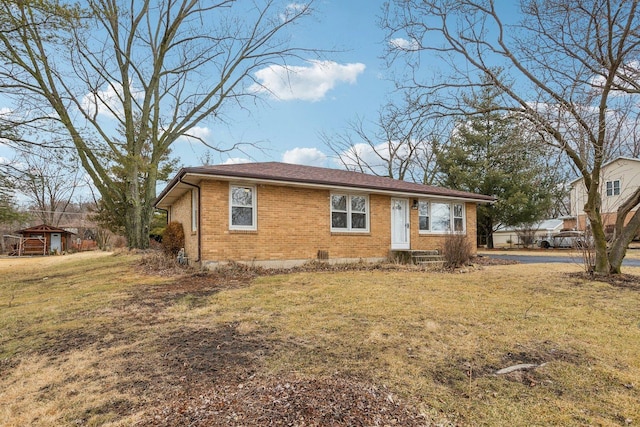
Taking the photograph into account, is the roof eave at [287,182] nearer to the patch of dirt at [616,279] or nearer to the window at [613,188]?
the patch of dirt at [616,279]

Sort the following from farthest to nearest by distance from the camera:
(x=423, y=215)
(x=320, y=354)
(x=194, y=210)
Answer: (x=423, y=215)
(x=194, y=210)
(x=320, y=354)

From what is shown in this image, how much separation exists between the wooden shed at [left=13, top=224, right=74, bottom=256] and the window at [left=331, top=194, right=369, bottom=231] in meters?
27.8

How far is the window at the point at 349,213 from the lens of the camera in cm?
1214

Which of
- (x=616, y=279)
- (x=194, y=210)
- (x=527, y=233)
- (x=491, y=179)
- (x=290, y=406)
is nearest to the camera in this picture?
(x=290, y=406)

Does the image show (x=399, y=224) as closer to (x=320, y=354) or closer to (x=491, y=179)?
(x=320, y=354)

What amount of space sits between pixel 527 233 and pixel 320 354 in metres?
28.1

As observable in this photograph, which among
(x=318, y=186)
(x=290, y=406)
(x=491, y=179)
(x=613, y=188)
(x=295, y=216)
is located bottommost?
(x=290, y=406)

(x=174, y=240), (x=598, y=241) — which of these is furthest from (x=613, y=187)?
(x=174, y=240)

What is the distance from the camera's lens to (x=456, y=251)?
1147cm

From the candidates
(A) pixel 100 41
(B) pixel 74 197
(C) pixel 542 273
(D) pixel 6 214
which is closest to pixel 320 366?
(C) pixel 542 273

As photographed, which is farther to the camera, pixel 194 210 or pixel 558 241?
pixel 558 241

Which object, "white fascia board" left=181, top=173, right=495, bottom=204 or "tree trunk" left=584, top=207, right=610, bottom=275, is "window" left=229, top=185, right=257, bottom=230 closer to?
Answer: "white fascia board" left=181, top=173, right=495, bottom=204

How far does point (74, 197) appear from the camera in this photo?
44219 mm

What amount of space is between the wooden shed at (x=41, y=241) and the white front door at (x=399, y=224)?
28848 mm
